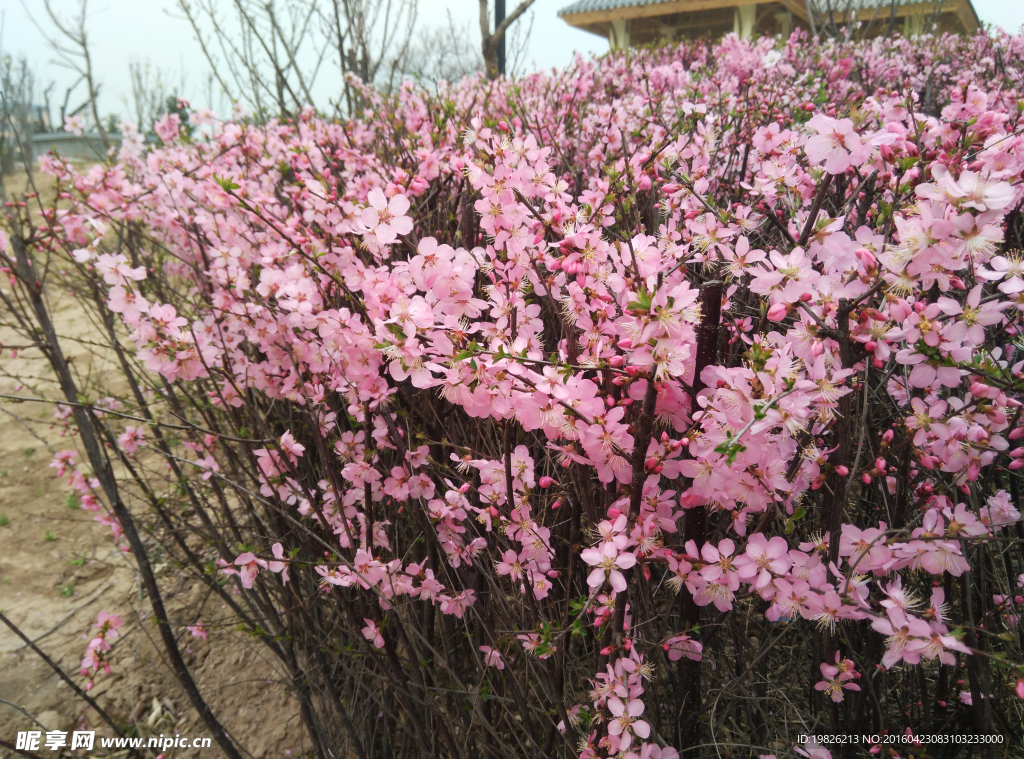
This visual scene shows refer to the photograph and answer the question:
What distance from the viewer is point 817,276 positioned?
47.3 inches

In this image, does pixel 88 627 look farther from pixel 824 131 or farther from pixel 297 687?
pixel 824 131

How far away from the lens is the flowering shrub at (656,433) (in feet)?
4.00

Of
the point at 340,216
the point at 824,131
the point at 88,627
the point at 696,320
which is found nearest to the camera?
the point at 696,320

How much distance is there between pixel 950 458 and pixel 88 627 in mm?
4757

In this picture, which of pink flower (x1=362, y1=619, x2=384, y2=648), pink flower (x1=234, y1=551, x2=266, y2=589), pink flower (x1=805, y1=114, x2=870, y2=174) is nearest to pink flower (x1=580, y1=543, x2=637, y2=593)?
pink flower (x1=805, y1=114, x2=870, y2=174)

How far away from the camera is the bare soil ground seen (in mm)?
3053

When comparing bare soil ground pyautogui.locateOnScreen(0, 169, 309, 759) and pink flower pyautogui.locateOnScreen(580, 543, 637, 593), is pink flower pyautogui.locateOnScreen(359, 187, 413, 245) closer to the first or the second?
pink flower pyautogui.locateOnScreen(580, 543, 637, 593)

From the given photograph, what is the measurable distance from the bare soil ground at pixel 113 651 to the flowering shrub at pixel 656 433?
667 mm

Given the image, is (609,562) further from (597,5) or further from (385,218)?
(597,5)

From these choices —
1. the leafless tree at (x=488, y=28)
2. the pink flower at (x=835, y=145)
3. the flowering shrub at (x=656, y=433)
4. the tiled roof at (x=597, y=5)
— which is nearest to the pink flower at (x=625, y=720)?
the flowering shrub at (x=656, y=433)

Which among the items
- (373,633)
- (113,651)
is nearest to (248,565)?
(373,633)

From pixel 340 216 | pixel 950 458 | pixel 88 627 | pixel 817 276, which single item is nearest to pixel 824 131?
pixel 817 276

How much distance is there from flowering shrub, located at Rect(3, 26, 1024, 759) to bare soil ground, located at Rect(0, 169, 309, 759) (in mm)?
667

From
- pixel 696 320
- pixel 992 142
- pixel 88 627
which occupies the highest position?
pixel 992 142
